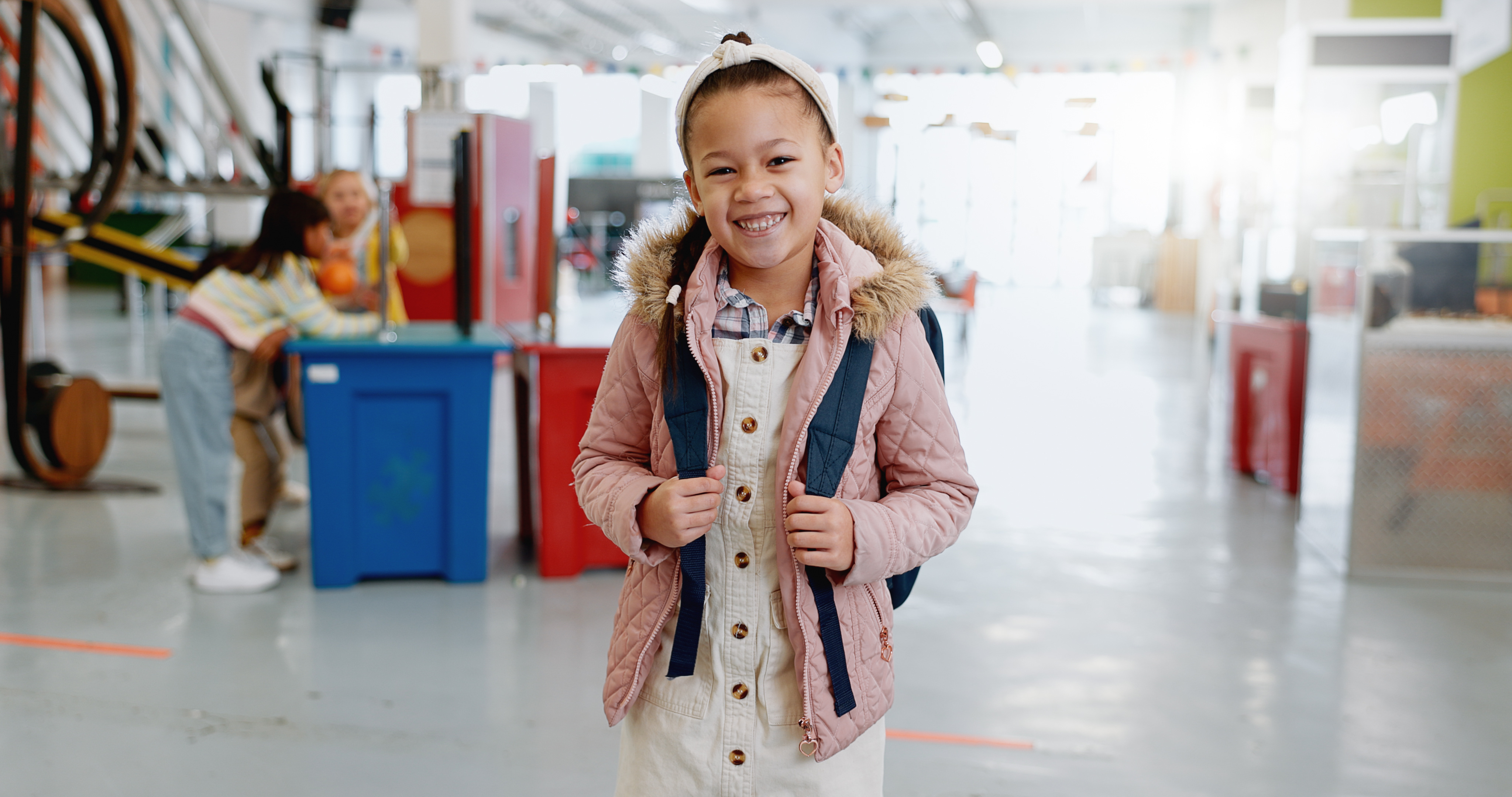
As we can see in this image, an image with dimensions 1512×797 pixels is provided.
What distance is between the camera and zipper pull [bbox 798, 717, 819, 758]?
45.4 inches

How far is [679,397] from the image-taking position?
1152mm

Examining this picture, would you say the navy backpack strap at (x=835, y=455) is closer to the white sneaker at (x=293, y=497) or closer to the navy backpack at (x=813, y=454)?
the navy backpack at (x=813, y=454)

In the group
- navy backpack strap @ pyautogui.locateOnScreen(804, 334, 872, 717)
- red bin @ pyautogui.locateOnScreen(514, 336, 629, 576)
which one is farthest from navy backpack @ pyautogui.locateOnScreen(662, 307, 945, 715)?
red bin @ pyautogui.locateOnScreen(514, 336, 629, 576)

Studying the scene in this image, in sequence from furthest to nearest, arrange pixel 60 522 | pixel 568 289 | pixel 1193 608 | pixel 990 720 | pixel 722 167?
pixel 568 289
pixel 60 522
pixel 1193 608
pixel 990 720
pixel 722 167

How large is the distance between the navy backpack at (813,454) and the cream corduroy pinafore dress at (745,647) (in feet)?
0.09

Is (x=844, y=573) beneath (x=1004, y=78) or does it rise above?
beneath

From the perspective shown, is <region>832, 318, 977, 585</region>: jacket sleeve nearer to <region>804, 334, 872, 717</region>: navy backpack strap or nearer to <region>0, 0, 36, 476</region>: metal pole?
<region>804, 334, 872, 717</region>: navy backpack strap

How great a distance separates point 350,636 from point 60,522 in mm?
1911

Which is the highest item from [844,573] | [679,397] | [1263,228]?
[1263,228]

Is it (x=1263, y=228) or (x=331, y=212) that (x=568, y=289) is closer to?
(x=1263, y=228)

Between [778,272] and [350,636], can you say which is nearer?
[778,272]

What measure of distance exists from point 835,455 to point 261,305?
8.73 ft

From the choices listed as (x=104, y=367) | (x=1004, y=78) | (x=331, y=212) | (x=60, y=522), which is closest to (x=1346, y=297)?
(x=331, y=212)

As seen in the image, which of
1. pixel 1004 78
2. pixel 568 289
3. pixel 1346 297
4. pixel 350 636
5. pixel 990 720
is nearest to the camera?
pixel 990 720
